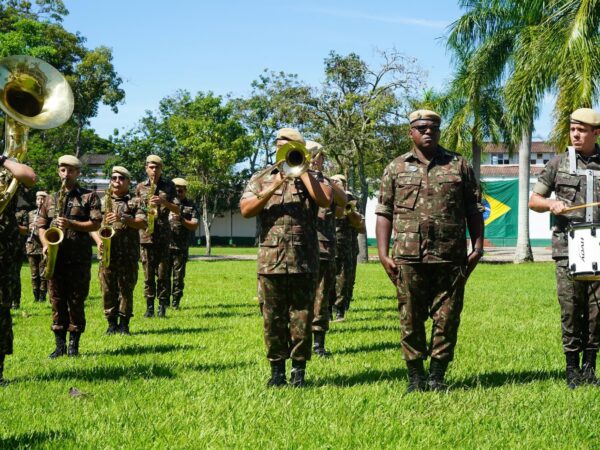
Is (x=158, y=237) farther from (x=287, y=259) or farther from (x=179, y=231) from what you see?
(x=287, y=259)

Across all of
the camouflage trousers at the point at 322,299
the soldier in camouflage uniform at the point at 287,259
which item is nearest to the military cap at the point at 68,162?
the soldier in camouflage uniform at the point at 287,259

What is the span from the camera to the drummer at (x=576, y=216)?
6805 mm

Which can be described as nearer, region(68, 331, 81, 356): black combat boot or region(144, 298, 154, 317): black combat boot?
region(68, 331, 81, 356): black combat boot

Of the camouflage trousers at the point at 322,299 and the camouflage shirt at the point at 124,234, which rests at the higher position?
the camouflage shirt at the point at 124,234

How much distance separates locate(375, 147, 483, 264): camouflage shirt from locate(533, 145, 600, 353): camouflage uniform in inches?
33.6

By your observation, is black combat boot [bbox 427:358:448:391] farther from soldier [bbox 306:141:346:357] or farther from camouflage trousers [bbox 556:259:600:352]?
soldier [bbox 306:141:346:357]

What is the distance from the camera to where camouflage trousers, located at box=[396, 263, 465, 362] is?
655 cm

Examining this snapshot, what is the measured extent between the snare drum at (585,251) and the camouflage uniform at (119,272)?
6339 mm

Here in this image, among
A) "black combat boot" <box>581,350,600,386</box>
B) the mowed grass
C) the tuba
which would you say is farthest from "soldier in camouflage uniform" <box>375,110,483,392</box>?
the tuba

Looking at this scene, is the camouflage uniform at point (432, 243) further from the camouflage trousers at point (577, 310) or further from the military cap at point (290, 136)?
the camouflage trousers at point (577, 310)

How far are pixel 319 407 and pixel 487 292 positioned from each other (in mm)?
12952

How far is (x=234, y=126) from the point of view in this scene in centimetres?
5075

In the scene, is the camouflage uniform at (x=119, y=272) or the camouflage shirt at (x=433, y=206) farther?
the camouflage uniform at (x=119, y=272)

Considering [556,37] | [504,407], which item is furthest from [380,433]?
[556,37]
